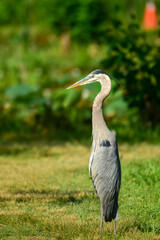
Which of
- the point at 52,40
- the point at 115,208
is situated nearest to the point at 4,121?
the point at 115,208

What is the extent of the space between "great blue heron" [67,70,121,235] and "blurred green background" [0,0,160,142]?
382cm

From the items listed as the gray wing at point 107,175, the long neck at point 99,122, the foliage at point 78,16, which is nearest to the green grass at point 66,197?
the gray wing at point 107,175

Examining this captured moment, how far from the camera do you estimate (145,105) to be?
803 centimetres

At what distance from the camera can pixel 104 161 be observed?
11.6 feet

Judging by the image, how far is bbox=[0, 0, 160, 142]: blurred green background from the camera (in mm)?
7637

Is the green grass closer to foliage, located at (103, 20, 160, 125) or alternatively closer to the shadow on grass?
the shadow on grass

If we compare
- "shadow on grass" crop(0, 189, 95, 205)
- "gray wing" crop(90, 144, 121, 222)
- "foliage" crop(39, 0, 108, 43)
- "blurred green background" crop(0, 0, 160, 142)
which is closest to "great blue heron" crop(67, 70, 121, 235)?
"gray wing" crop(90, 144, 121, 222)

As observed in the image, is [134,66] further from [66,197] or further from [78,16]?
[78,16]

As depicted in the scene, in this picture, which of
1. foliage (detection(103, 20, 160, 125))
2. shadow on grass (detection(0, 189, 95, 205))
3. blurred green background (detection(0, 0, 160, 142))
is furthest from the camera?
blurred green background (detection(0, 0, 160, 142))

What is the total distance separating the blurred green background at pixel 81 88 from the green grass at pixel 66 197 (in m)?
1.16

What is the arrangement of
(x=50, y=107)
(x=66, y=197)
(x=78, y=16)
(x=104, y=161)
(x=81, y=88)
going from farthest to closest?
(x=78, y=16), (x=81, y=88), (x=50, y=107), (x=66, y=197), (x=104, y=161)

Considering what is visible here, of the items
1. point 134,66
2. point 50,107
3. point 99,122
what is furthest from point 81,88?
point 99,122

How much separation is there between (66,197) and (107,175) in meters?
1.26

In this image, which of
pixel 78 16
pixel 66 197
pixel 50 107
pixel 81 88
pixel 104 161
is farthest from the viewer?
pixel 78 16
